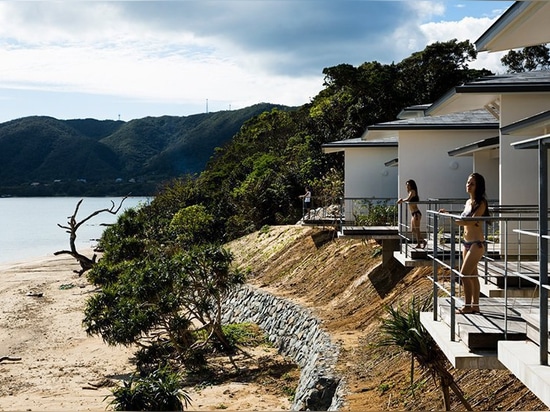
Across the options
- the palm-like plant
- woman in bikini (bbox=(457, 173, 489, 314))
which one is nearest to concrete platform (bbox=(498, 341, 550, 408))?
woman in bikini (bbox=(457, 173, 489, 314))

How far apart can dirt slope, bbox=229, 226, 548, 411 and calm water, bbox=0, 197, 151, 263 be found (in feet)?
55.7

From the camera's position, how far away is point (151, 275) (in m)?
18.4

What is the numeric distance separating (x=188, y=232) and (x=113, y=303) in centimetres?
2288

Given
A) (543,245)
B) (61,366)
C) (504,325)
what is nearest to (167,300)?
(61,366)

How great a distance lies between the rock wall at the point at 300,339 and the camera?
41.9 ft

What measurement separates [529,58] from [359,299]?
33631 millimetres

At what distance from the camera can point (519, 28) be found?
9.49 metres

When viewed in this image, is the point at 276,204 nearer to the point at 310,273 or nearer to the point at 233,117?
the point at 310,273

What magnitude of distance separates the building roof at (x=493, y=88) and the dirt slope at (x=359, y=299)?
4.36m

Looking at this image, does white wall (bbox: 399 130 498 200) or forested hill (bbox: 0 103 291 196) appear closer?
white wall (bbox: 399 130 498 200)

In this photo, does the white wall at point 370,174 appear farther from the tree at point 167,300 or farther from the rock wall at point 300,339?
the tree at point 167,300

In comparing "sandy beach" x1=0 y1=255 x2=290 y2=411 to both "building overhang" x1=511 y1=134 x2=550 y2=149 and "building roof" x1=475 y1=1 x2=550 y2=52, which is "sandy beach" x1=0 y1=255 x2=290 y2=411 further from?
"building overhang" x1=511 y1=134 x2=550 y2=149

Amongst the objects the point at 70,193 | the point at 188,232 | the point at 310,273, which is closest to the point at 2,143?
the point at 70,193

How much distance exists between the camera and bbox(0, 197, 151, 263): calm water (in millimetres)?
80300
